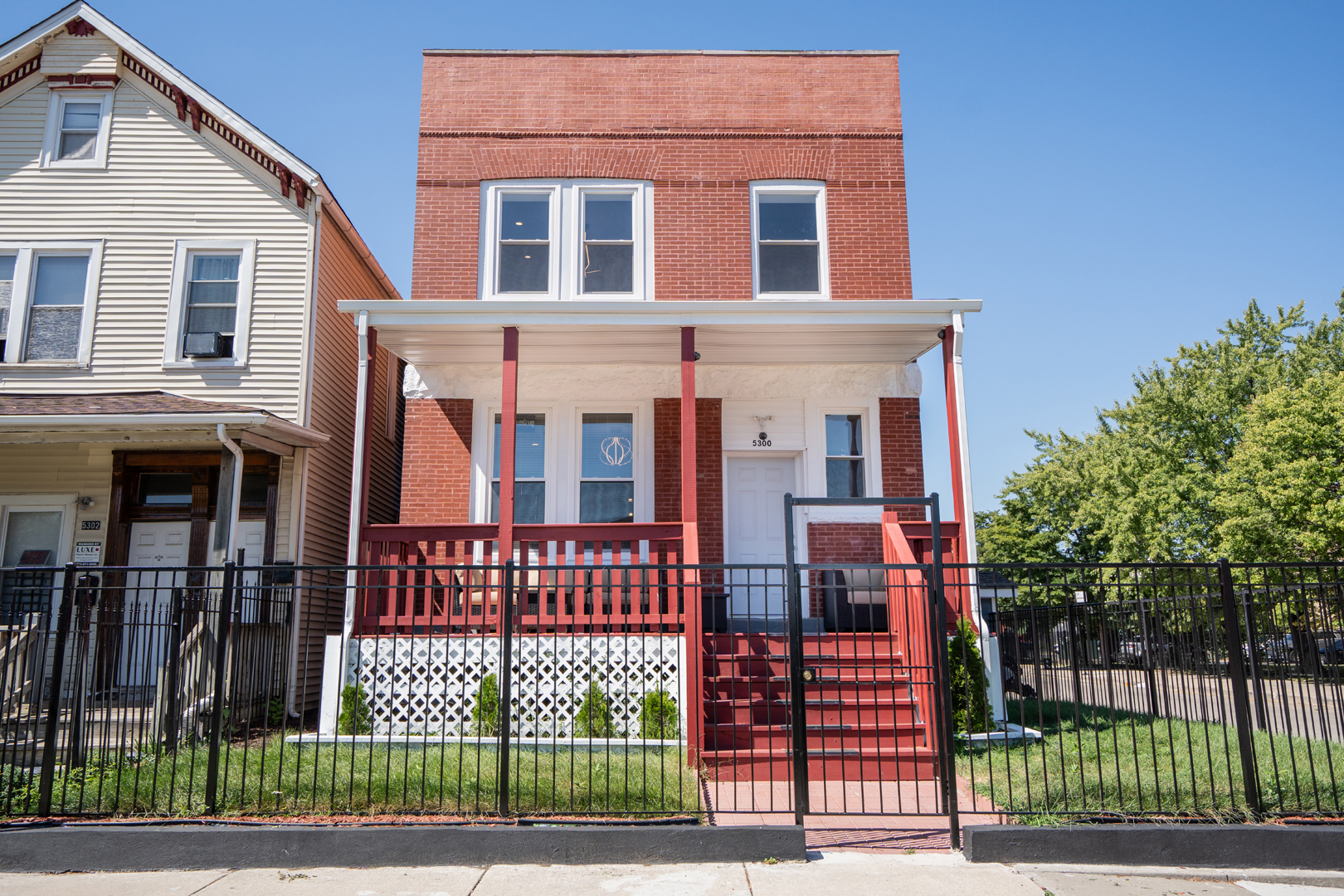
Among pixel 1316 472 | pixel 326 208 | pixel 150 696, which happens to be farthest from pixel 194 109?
pixel 1316 472

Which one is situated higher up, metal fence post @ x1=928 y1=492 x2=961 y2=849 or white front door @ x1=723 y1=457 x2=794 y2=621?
white front door @ x1=723 y1=457 x2=794 y2=621

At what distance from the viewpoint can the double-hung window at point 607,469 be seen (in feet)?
41.8

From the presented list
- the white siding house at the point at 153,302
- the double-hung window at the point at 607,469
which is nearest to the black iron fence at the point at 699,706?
the double-hung window at the point at 607,469

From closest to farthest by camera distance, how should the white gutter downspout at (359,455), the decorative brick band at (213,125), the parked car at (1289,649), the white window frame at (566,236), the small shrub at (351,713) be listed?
the parked car at (1289,649) < the small shrub at (351,713) < the white gutter downspout at (359,455) < the white window frame at (566,236) < the decorative brick band at (213,125)

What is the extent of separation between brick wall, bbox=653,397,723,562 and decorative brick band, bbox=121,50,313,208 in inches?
238

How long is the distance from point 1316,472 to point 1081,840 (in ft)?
70.4

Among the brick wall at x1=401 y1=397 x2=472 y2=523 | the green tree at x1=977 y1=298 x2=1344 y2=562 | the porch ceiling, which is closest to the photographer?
the porch ceiling

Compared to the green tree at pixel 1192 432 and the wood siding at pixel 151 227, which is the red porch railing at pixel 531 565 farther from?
the green tree at pixel 1192 432

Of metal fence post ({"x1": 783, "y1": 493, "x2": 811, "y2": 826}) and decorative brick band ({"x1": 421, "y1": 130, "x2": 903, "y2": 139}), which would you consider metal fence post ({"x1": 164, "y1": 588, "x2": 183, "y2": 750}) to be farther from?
decorative brick band ({"x1": 421, "y1": 130, "x2": 903, "y2": 139})

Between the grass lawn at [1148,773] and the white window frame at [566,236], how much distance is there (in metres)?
7.71

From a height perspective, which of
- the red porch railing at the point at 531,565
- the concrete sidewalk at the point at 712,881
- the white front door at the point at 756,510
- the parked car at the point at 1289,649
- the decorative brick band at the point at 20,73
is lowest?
the concrete sidewalk at the point at 712,881

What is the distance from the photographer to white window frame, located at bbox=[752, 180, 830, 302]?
13.3 metres

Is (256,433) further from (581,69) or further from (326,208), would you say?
(581,69)

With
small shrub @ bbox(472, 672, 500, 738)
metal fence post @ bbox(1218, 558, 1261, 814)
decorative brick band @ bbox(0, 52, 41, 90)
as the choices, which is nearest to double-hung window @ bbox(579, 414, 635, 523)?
small shrub @ bbox(472, 672, 500, 738)
